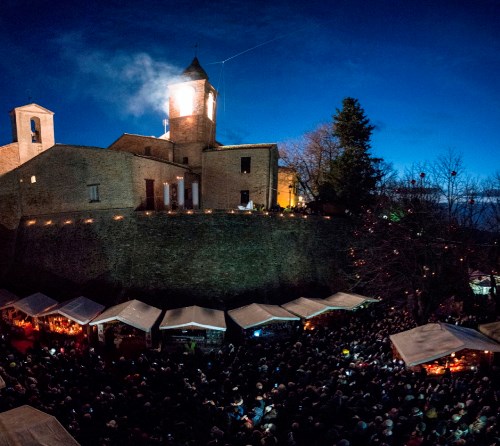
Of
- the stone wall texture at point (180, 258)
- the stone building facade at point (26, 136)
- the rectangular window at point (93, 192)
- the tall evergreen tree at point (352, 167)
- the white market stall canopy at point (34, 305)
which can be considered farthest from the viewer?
the stone building facade at point (26, 136)

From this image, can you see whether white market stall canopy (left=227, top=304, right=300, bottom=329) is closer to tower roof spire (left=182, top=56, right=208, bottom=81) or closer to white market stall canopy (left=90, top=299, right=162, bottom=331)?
white market stall canopy (left=90, top=299, right=162, bottom=331)

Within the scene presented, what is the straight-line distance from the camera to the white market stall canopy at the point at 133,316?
42.6 ft

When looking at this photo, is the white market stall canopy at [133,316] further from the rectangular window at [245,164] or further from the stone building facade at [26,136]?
the stone building facade at [26,136]

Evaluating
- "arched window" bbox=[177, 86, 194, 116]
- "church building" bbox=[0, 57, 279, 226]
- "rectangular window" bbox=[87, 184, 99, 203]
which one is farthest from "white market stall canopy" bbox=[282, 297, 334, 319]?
"arched window" bbox=[177, 86, 194, 116]

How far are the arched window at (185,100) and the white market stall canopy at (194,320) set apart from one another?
66.5ft

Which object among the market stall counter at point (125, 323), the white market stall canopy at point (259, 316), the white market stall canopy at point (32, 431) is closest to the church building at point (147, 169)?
the market stall counter at point (125, 323)

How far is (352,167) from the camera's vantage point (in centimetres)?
2481

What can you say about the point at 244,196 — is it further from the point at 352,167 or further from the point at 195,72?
the point at 195,72

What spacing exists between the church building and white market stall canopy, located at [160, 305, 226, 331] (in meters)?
9.68

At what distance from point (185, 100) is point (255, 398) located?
2674cm

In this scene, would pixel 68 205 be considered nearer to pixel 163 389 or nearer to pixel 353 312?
pixel 163 389

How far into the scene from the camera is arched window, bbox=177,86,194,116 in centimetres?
2828

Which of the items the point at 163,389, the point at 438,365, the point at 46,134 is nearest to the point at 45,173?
the point at 46,134

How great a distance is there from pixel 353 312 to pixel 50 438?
15.0 m
